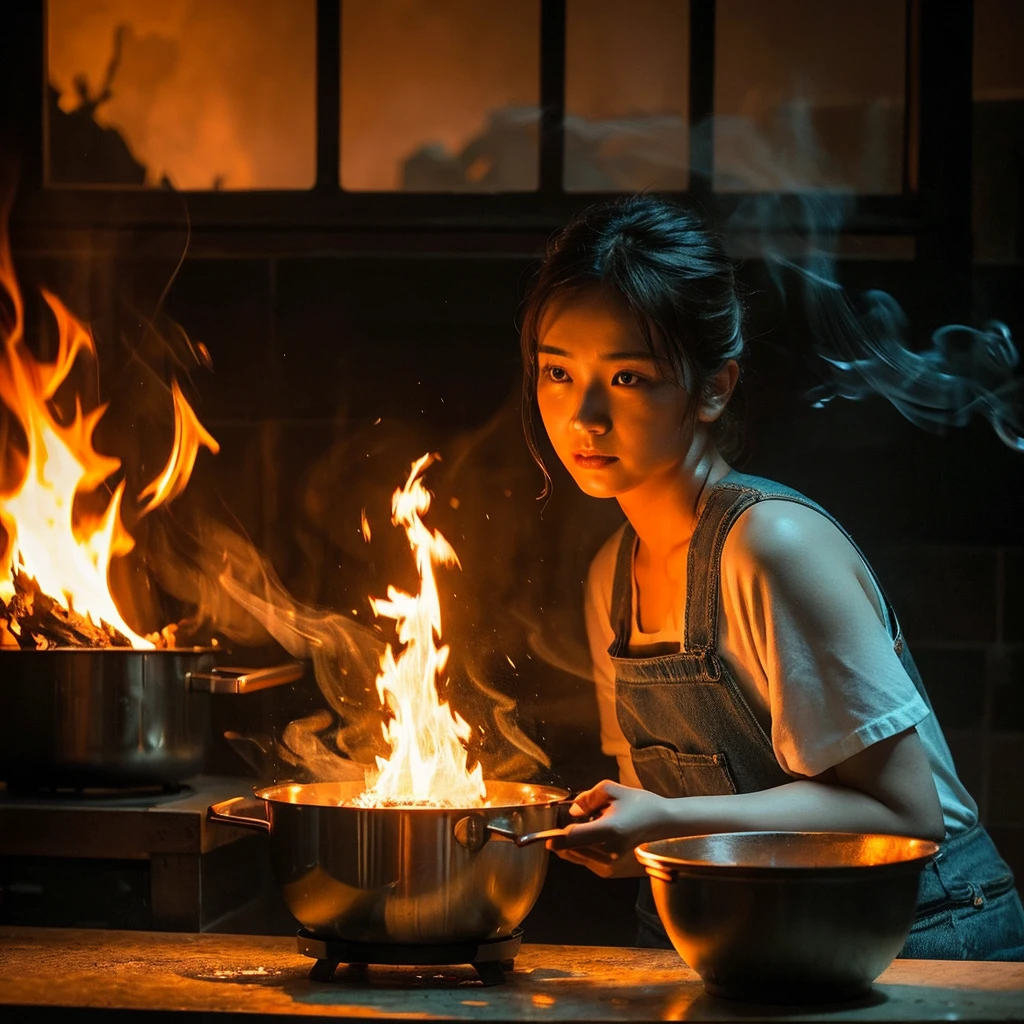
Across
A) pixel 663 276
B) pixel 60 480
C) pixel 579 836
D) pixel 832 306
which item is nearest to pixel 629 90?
pixel 832 306

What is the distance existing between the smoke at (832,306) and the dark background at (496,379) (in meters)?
0.04

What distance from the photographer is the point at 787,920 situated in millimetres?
1398

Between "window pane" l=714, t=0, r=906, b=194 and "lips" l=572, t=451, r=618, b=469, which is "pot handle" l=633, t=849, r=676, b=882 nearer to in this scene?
"lips" l=572, t=451, r=618, b=469

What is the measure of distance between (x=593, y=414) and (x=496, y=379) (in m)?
0.82

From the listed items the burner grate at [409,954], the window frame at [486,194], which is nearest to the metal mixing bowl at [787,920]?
the burner grate at [409,954]

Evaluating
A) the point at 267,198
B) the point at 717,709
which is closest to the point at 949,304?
the point at 717,709

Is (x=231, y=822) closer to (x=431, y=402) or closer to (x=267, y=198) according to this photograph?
(x=431, y=402)

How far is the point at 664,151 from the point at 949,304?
2.16ft

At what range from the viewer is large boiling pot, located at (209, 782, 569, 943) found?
1.53 meters

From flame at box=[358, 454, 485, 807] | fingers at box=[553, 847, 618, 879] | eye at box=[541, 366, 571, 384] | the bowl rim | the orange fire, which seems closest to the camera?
the bowl rim

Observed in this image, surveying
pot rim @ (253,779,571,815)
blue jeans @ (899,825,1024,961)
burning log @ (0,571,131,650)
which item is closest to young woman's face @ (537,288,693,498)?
pot rim @ (253,779,571,815)

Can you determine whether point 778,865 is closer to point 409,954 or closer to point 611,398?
point 409,954

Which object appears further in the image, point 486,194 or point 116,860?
point 486,194

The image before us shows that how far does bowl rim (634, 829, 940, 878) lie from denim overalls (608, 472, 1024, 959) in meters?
0.34
